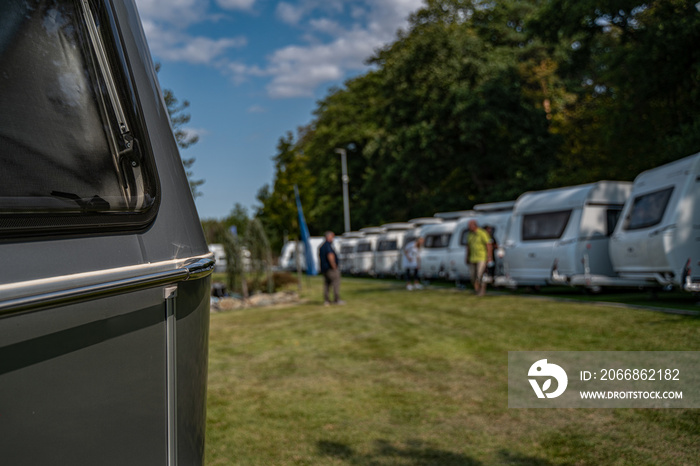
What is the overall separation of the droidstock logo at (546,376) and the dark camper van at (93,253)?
432cm

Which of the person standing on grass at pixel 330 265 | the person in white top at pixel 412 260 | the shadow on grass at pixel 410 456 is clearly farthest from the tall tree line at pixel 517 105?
the shadow on grass at pixel 410 456

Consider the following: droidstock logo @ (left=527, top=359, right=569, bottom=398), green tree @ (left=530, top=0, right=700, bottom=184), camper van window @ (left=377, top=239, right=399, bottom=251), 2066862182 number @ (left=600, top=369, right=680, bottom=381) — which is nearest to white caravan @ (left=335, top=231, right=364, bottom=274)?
camper van window @ (left=377, top=239, right=399, bottom=251)

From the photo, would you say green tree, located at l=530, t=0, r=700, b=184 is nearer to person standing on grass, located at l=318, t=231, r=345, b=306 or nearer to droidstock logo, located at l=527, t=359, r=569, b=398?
person standing on grass, located at l=318, t=231, r=345, b=306

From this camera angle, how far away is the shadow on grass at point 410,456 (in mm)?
4219

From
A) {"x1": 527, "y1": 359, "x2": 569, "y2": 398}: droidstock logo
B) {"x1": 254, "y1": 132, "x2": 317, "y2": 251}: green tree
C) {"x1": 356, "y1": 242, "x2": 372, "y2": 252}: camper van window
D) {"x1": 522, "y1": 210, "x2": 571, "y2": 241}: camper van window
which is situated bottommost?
{"x1": 527, "y1": 359, "x2": 569, "y2": 398}: droidstock logo

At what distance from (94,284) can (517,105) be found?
99.4ft

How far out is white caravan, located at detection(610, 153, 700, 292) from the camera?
1124cm

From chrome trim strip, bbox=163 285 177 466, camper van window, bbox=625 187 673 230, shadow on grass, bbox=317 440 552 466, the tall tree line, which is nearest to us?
chrome trim strip, bbox=163 285 177 466

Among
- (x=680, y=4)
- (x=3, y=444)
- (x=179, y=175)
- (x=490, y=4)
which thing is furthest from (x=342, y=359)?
(x=490, y=4)

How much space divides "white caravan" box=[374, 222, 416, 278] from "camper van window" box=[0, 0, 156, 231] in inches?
1080

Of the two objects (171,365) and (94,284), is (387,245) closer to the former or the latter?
(171,365)

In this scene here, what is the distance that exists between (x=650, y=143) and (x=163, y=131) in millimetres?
21543

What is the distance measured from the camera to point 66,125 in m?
1.69

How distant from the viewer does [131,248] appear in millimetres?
1741
